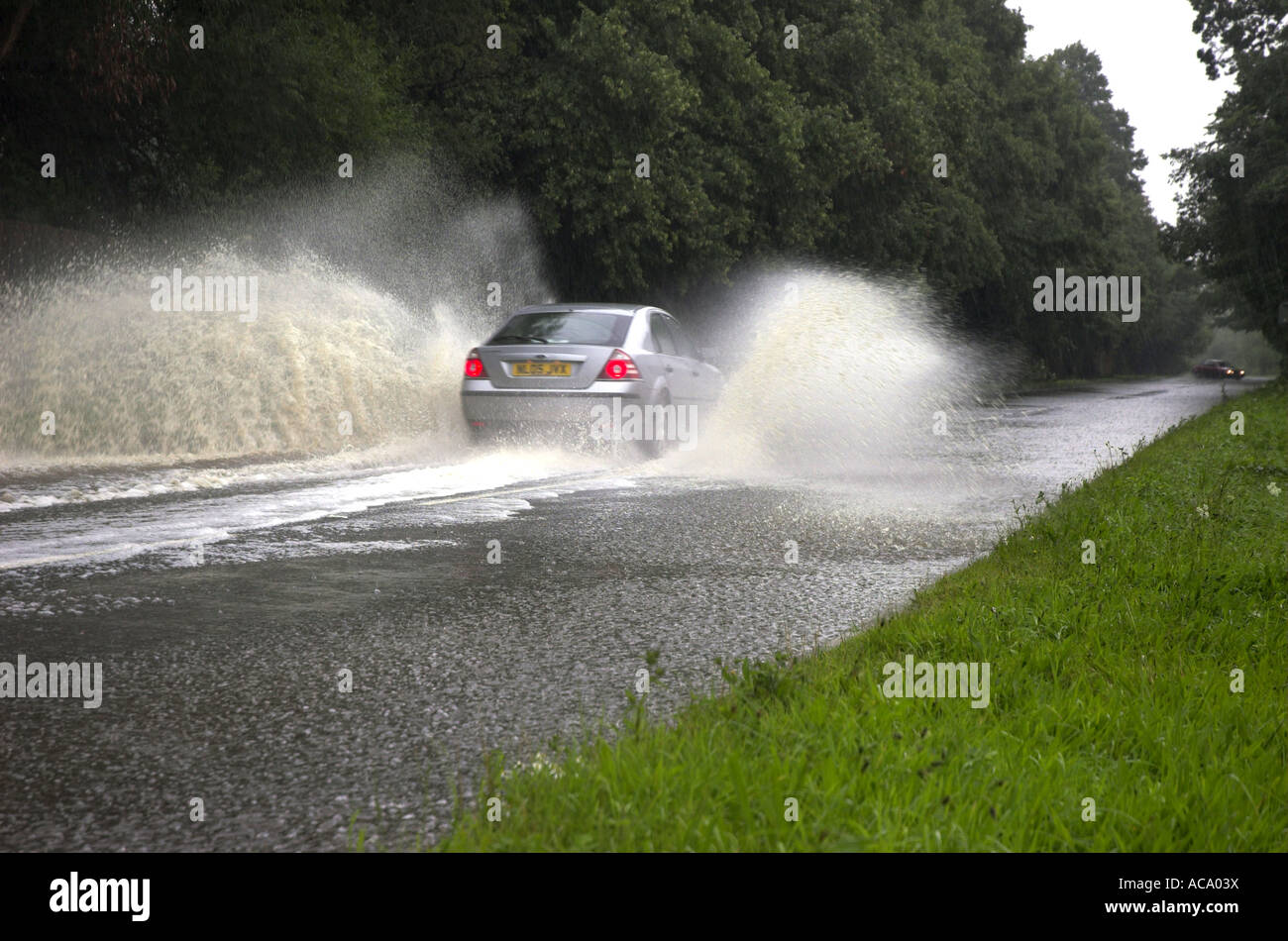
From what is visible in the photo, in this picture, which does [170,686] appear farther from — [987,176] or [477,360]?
[987,176]

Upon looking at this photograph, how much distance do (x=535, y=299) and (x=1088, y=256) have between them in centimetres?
3608

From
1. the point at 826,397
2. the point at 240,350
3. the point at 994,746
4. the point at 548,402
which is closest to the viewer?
the point at 994,746

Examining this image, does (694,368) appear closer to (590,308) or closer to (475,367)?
(590,308)

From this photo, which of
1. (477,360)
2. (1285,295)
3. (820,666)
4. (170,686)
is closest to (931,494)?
(477,360)

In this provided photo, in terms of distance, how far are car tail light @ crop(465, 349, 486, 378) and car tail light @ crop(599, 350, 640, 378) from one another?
1281 millimetres

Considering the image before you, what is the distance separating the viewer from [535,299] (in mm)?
25016

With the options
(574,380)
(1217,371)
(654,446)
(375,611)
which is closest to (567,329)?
(574,380)

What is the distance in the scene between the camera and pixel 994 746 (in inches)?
143

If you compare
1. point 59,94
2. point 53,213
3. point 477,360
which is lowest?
point 477,360

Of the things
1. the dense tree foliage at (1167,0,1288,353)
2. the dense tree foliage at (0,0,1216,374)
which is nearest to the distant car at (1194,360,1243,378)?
the dense tree foliage at (1167,0,1288,353)

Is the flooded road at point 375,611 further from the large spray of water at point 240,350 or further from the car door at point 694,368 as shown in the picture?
the car door at point 694,368

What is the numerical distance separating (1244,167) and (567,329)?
94.7 ft

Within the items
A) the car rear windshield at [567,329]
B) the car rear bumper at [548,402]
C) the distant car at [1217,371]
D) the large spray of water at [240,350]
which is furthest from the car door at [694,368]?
the distant car at [1217,371]

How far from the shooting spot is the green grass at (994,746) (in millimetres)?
2992
